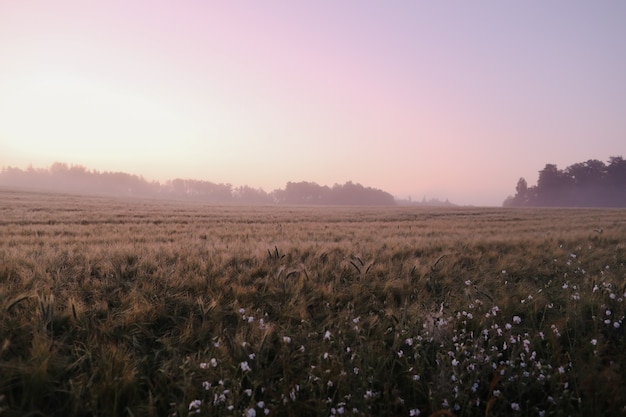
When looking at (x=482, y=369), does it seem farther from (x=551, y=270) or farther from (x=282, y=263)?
(x=551, y=270)

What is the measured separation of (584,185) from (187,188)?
159833 millimetres

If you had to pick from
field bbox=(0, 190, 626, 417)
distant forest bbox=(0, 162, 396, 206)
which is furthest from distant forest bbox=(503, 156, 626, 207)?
field bbox=(0, 190, 626, 417)

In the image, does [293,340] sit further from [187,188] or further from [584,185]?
[187,188]

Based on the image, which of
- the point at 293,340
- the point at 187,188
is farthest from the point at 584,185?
the point at 187,188

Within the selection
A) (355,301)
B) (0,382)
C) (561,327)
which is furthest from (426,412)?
(0,382)

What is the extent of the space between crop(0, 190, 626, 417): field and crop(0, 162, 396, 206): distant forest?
126647 millimetres

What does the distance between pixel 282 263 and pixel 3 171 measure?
22540 cm

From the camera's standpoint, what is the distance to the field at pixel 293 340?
2490mm

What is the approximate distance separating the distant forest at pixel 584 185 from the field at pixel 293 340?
4624 inches

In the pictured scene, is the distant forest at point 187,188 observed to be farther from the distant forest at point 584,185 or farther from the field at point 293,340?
the field at point 293,340

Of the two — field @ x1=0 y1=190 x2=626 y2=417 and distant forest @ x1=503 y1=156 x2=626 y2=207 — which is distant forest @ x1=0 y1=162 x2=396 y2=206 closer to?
distant forest @ x1=503 y1=156 x2=626 y2=207

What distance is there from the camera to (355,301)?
4.43 metres

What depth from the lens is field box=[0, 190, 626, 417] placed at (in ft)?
8.17

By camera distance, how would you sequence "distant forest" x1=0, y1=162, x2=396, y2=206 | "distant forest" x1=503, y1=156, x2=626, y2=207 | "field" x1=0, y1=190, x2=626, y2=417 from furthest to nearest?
"distant forest" x1=0, y1=162, x2=396, y2=206 < "distant forest" x1=503, y1=156, x2=626, y2=207 < "field" x1=0, y1=190, x2=626, y2=417
